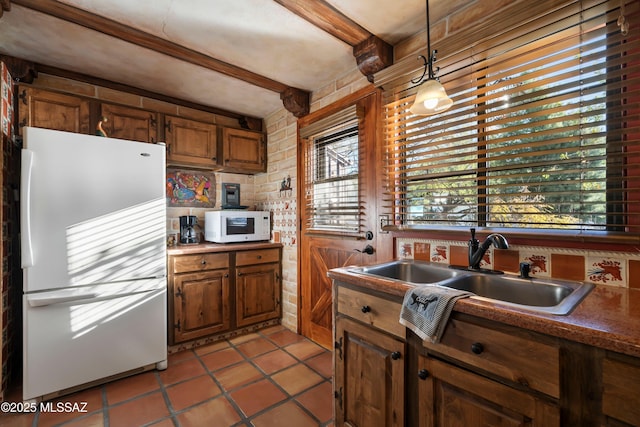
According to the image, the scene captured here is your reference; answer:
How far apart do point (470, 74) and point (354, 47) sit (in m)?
0.86

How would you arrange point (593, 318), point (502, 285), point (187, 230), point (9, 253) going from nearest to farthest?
point (593, 318)
point (502, 285)
point (9, 253)
point (187, 230)

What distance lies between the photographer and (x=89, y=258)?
188cm

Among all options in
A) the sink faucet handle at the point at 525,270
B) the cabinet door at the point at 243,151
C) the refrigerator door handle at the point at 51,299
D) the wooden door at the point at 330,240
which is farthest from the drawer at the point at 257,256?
the sink faucet handle at the point at 525,270

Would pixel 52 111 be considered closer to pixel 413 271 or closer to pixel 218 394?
pixel 218 394

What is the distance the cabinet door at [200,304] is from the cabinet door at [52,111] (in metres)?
1.48

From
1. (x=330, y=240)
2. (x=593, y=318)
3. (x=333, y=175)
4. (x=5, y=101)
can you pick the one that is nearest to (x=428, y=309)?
(x=593, y=318)

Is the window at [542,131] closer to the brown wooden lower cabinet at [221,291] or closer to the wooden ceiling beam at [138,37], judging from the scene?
the wooden ceiling beam at [138,37]

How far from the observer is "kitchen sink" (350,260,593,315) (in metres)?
1.06

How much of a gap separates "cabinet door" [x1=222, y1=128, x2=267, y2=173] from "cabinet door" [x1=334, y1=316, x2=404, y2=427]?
2.17 metres

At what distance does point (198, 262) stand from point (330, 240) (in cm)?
123

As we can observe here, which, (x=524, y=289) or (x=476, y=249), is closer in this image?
(x=524, y=289)

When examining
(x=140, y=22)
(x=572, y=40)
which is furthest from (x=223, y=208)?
(x=572, y=40)

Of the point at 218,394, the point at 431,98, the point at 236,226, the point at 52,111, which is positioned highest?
the point at 52,111

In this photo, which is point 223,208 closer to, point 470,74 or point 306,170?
point 306,170
